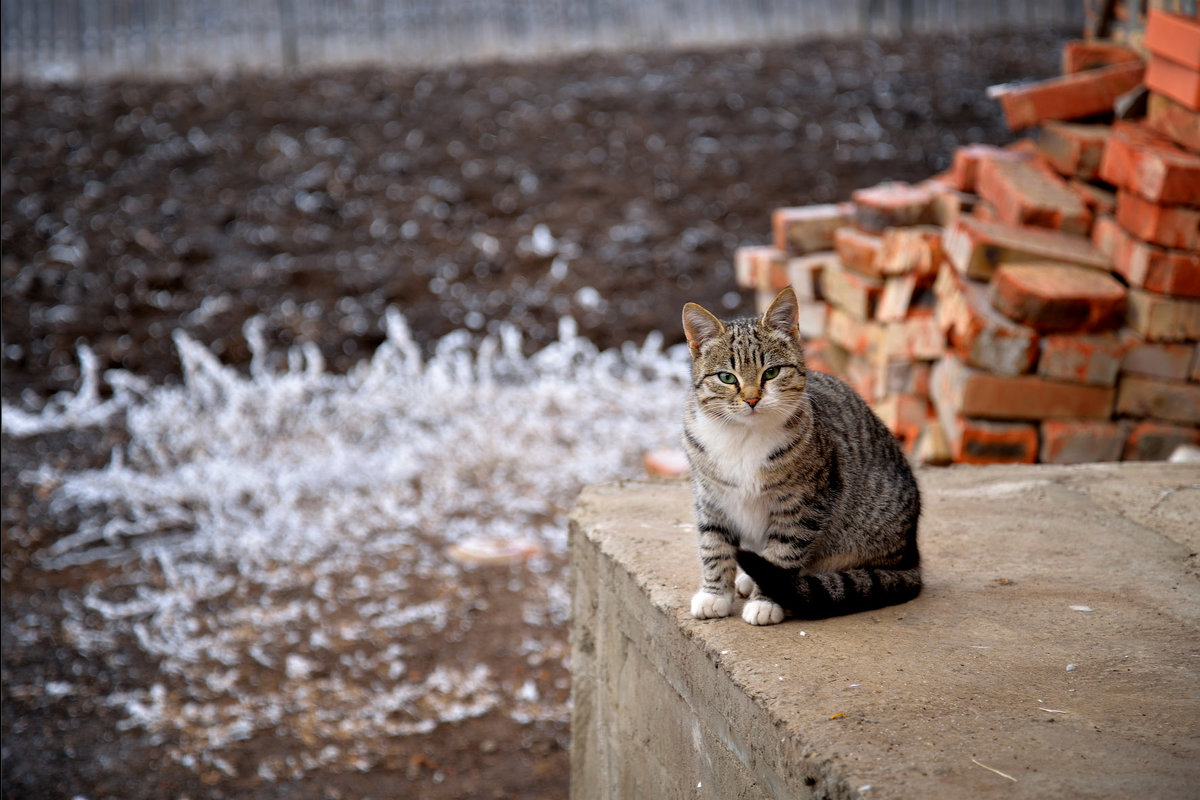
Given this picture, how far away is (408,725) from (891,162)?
5.16 m

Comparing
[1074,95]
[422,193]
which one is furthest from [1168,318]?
[422,193]

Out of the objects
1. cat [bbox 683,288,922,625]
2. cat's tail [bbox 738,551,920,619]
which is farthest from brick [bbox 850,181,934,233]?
cat's tail [bbox 738,551,920,619]

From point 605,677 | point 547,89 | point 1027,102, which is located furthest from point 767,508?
point 547,89

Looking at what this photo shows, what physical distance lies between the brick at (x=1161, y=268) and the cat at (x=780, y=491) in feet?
5.66

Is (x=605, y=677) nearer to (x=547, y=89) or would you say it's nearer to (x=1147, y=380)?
(x=1147, y=380)

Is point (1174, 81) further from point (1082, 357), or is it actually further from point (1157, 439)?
point (1157, 439)

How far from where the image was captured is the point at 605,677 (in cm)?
274

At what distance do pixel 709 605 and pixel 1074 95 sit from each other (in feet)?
9.72

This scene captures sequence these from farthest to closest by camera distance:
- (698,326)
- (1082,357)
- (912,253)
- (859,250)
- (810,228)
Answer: (810,228), (859,250), (912,253), (1082,357), (698,326)

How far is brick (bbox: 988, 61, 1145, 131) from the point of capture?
4.12 metres

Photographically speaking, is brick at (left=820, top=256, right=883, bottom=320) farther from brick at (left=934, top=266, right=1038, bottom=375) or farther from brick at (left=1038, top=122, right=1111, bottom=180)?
brick at (left=1038, top=122, right=1111, bottom=180)

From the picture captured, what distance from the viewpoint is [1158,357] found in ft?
11.8

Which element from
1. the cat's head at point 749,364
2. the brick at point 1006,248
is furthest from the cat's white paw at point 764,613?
the brick at point 1006,248

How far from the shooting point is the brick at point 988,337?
356 cm
